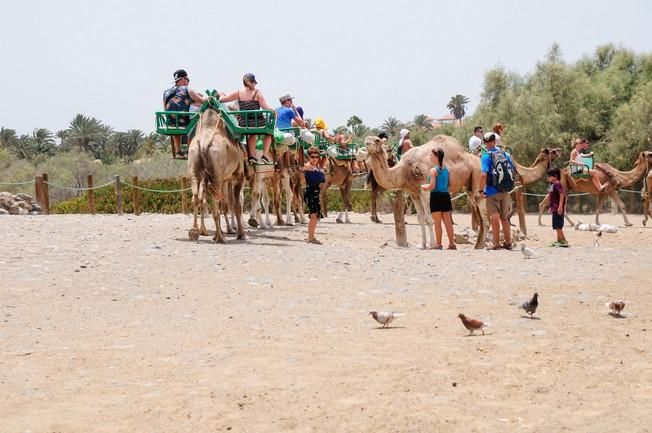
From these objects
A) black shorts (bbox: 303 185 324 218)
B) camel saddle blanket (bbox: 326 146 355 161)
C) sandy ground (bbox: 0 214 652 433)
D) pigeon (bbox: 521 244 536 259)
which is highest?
camel saddle blanket (bbox: 326 146 355 161)

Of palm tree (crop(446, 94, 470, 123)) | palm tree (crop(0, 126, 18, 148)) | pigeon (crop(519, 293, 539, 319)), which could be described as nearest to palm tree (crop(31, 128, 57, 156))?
palm tree (crop(0, 126, 18, 148))

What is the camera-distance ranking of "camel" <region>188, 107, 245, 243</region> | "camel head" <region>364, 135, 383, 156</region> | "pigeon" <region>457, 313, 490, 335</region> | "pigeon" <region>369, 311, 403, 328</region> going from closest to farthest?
"pigeon" <region>457, 313, 490, 335</region>, "pigeon" <region>369, 311, 403, 328</region>, "camel" <region>188, 107, 245, 243</region>, "camel head" <region>364, 135, 383, 156</region>

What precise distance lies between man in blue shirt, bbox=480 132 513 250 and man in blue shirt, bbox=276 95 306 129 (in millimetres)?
Answer: 5263

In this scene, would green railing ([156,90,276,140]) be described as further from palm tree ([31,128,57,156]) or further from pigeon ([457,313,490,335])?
palm tree ([31,128,57,156])

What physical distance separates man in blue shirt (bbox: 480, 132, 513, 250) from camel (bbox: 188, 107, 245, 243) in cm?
417

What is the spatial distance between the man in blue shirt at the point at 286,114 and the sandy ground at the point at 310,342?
5.71 metres

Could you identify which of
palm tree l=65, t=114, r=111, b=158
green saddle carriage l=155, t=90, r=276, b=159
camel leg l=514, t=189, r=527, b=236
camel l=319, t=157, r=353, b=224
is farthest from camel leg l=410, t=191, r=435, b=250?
palm tree l=65, t=114, r=111, b=158

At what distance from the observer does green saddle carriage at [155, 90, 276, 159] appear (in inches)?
619

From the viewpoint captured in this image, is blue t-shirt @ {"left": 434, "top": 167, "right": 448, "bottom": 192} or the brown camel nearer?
blue t-shirt @ {"left": 434, "top": 167, "right": 448, "bottom": 192}

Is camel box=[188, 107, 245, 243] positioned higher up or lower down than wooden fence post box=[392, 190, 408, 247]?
higher up

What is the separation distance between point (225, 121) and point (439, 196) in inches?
151

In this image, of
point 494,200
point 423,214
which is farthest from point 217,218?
point 494,200

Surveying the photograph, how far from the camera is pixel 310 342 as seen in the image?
8109mm

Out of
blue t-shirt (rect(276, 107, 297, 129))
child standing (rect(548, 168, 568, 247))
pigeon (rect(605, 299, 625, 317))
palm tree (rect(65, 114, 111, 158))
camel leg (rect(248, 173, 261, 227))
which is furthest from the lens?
palm tree (rect(65, 114, 111, 158))
